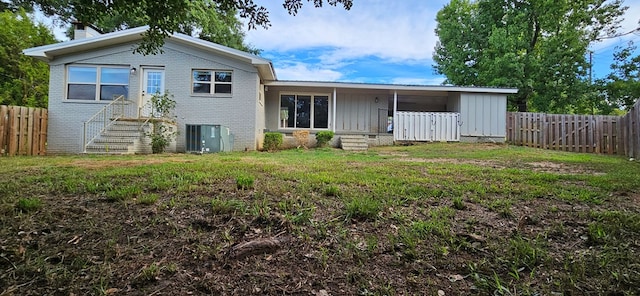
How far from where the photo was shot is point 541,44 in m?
18.7

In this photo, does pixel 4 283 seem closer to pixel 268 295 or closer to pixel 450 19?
pixel 268 295

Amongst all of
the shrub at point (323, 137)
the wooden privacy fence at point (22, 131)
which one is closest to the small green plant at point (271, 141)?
the shrub at point (323, 137)

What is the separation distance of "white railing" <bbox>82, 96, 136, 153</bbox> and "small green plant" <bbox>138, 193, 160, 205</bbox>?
9223 millimetres

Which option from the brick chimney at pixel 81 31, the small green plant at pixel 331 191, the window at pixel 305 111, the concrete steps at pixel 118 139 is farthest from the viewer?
the window at pixel 305 111

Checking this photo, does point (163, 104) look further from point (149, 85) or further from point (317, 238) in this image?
point (317, 238)

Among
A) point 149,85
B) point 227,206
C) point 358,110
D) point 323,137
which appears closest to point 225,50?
point 149,85

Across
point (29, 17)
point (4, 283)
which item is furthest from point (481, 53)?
point (29, 17)

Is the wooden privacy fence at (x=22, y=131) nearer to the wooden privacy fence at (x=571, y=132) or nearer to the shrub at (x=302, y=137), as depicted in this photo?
the shrub at (x=302, y=137)

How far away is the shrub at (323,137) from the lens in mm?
13734

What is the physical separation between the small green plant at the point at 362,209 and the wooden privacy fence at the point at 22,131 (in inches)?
437

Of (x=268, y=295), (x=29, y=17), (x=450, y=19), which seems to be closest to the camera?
(x=268, y=295)

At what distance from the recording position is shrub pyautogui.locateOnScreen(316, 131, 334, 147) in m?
13.7

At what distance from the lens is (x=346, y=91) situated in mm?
15961

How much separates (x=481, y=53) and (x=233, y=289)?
875 inches
